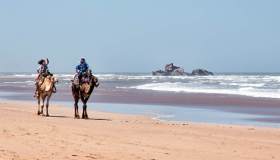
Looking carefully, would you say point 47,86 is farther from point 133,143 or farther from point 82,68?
point 133,143

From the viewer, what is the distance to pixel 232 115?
21609mm

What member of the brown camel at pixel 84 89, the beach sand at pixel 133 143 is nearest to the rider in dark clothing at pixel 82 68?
the brown camel at pixel 84 89

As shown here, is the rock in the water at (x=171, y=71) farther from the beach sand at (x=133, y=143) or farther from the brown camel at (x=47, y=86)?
the beach sand at (x=133, y=143)

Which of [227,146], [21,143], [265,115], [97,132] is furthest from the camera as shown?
[265,115]

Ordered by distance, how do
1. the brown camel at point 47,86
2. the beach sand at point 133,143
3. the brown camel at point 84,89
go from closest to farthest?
the beach sand at point 133,143, the brown camel at point 84,89, the brown camel at point 47,86

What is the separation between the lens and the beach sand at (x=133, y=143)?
940cm

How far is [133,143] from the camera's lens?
444 inches

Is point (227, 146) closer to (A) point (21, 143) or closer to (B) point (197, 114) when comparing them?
(A) point (21, 143)

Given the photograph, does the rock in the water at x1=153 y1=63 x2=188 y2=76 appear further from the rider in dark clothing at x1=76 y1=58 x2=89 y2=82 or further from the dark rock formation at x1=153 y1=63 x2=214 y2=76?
the rider in dark clothing at x1=76 y1=58 x2=89 y2=82

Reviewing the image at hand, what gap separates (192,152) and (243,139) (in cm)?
298

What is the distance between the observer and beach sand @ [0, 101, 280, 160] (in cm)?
940

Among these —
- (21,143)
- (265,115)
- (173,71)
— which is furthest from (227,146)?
(173,71)

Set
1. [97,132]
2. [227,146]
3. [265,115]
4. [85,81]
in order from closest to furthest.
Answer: [227,146]
[97,132]
[85,81]
[265,115]

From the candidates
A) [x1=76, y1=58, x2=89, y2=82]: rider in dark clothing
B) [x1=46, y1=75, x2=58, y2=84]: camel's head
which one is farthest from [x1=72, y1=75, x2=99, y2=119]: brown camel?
[x1=46, y1=75, x2=58, y2=84]: camel's head
